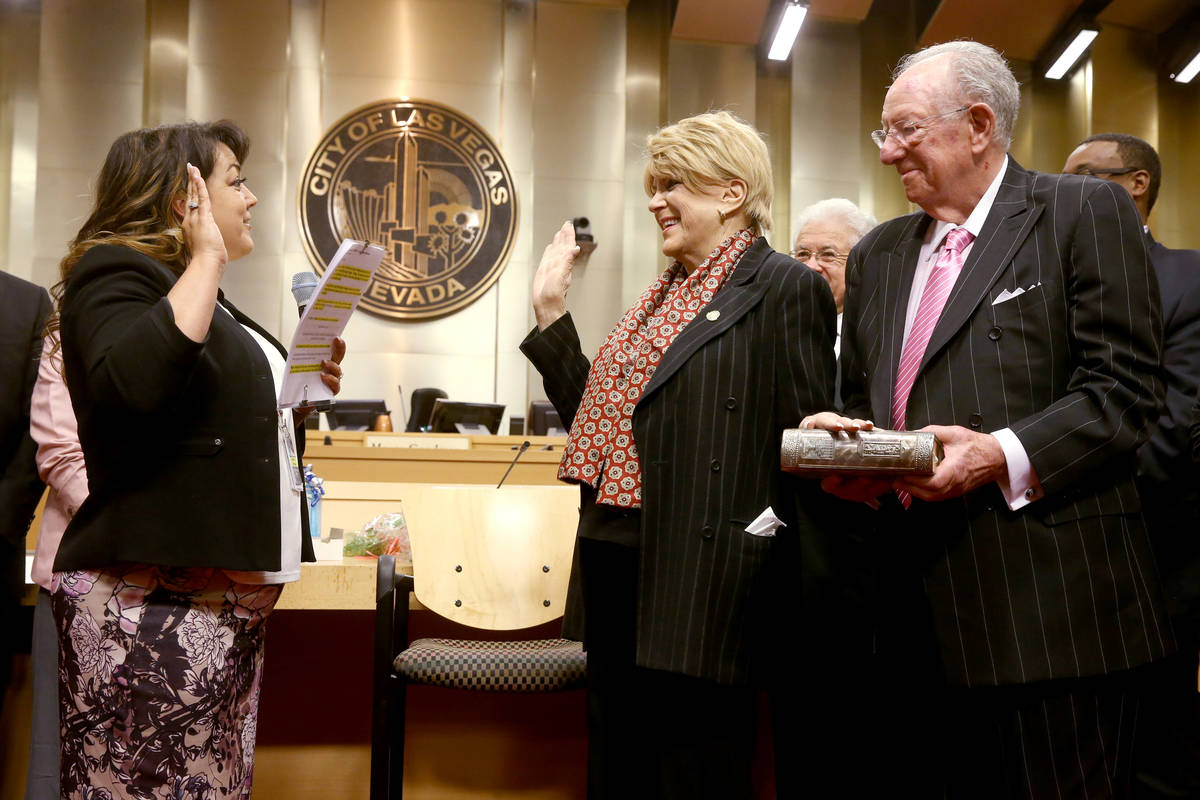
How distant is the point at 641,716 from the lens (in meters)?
1.68

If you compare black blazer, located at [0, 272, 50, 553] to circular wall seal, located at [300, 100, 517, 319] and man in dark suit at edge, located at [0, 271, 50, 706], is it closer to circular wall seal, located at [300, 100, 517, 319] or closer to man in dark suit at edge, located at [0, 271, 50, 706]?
man in dark suit at edge, located at [0, 271, 50, 706]

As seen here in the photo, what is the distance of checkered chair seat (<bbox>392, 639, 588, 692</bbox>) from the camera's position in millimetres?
2264

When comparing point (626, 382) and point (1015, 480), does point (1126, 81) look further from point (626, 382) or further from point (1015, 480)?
point (1015, 480)

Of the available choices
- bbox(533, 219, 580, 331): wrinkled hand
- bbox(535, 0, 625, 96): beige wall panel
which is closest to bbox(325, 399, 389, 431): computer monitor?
bbox(535, 0, 625, 96): beige wall panel

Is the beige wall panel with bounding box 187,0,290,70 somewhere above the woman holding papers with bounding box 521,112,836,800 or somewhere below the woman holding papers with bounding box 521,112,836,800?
above

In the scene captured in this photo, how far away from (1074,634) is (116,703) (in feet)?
4.46

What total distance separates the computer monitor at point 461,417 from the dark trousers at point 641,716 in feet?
14.9

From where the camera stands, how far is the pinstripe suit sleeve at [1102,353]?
4.42 feet

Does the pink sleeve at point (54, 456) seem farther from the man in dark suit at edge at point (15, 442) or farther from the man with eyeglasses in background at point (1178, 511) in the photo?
the man with eyeglasses in background at point (1178, 511)

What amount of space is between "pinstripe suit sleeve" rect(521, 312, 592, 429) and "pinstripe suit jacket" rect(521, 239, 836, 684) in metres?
0.27

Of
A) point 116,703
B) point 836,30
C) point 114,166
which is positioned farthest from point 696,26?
point 116,703

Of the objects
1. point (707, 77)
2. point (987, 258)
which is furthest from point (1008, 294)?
point (707, 77)

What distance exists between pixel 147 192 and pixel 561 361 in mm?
764

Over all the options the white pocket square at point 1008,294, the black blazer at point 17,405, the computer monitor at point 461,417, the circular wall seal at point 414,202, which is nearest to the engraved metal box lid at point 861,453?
the white pocket square at point 1008,294
